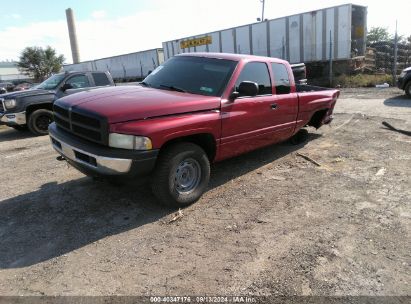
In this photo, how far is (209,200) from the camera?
15.0 feet

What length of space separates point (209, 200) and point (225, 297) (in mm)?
1891

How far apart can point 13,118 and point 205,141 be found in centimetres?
647

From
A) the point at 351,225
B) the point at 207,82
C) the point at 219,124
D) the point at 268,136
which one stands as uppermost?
the point at 207,82

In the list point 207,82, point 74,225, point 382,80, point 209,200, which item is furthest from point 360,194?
point 382,80

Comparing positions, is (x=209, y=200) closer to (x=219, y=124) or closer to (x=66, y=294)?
(x=219, y=124)

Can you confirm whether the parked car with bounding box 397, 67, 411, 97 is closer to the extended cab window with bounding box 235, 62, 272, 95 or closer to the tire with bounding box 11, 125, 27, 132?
the extended cab window with bounding box 235, 62, 272, 95

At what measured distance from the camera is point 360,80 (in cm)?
1848

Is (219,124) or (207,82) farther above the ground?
(207,82)

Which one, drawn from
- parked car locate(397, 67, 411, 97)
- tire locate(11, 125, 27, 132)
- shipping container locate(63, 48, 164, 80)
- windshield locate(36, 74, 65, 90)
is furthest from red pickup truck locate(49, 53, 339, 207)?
shipping container locate(63, 48, 164, 80)

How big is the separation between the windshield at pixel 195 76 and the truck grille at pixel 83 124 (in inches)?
52.4

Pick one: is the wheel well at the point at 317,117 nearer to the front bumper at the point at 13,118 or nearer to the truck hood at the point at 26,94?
the truck hood at the point at 26,94

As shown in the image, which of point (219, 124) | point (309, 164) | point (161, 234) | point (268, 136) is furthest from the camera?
A: point (309, 164)

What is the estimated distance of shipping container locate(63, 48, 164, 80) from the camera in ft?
91.1

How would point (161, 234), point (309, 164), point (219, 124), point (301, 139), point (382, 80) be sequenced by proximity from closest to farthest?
point (161, 234) < point (219, 124) < point (309, 164) < point (301, 139) < point (382, 80)
